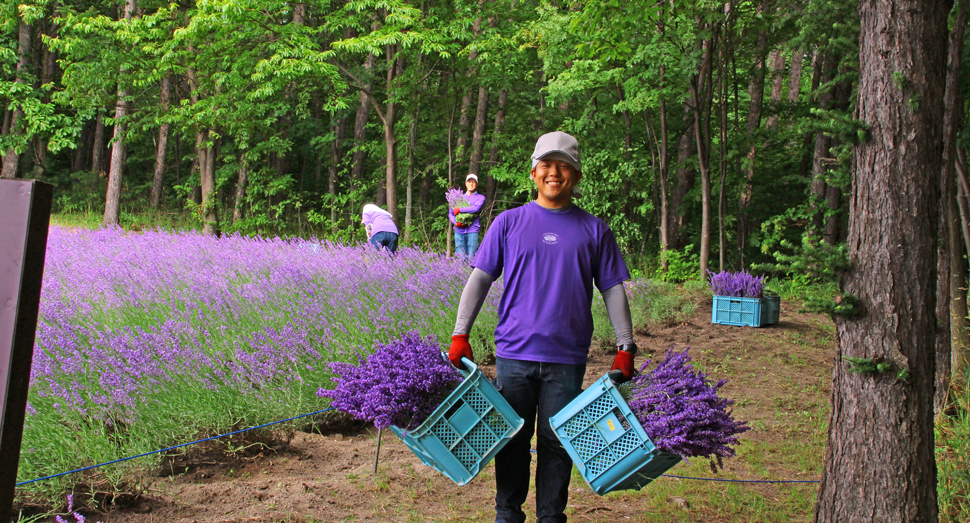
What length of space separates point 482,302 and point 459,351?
23cm

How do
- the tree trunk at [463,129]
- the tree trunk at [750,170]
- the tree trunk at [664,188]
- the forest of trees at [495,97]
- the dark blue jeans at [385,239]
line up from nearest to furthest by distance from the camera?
the dark blue jeans at [385,239]
the forest of trees at [495,97]
the tree trunk at [664,188]
the tree trunk at [750,170]
the tree trunk at [463,129]

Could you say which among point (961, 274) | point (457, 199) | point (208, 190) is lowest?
point (961, 274)

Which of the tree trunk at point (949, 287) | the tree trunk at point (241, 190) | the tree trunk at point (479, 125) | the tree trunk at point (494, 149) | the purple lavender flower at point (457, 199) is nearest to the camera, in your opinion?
the tree trunk at point (949, 287)

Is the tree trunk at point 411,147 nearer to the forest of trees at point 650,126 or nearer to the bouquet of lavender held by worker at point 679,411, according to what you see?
the forest of trees at point 650,126

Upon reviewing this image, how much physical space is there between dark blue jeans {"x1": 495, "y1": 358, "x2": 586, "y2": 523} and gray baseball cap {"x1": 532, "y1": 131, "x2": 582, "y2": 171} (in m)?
0.86

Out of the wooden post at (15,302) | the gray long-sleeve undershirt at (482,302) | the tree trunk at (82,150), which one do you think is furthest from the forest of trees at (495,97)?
the tree trunk at (82,150)

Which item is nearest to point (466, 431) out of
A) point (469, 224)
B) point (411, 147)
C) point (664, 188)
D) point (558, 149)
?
point (558, 149)

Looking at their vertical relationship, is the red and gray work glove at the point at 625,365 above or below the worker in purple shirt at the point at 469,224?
below

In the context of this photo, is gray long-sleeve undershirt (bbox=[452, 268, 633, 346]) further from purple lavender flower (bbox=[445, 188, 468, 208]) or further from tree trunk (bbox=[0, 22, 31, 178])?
tree trunk (bbox=[0, 22, 31, 178])

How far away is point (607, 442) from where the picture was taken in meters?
2.60

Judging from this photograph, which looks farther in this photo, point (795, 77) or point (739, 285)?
point (795, 77)

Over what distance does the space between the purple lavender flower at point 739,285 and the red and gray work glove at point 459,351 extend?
6.53 m

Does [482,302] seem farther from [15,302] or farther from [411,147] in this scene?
[411,147]

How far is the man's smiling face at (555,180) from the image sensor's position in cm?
299
